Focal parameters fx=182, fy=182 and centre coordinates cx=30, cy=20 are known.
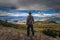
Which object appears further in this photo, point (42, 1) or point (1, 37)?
point (42, 1)

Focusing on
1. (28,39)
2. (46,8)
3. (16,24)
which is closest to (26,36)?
(28,39)

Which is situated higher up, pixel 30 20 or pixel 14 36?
pixel 30 20

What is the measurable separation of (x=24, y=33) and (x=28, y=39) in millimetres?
275

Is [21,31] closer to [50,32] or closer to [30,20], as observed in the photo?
[30,20]

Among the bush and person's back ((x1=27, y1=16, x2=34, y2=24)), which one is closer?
person's back ((x1=27, y1=16, x2=34, y2=24))

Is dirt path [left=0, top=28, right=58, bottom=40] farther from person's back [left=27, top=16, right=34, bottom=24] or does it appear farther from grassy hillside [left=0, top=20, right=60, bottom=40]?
person's back [left=27, top=16, right=34, bottom=24]

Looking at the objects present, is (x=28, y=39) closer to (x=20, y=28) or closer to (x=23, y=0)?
(x=20, y=28)

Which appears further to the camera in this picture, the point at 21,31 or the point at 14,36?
the point at 21,31

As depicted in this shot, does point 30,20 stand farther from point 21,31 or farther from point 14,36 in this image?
point 14,36

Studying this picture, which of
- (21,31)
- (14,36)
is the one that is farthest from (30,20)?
(14,36)

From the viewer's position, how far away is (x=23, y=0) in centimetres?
698

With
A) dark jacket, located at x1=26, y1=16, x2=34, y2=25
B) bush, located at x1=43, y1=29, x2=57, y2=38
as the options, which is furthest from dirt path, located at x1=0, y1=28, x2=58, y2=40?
dark jacket, located at x1=26, y1=16, x2=34, y2=25

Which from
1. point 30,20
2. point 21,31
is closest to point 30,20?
point 30,20

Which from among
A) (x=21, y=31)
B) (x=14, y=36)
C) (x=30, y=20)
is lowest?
(x=14, y=36)
